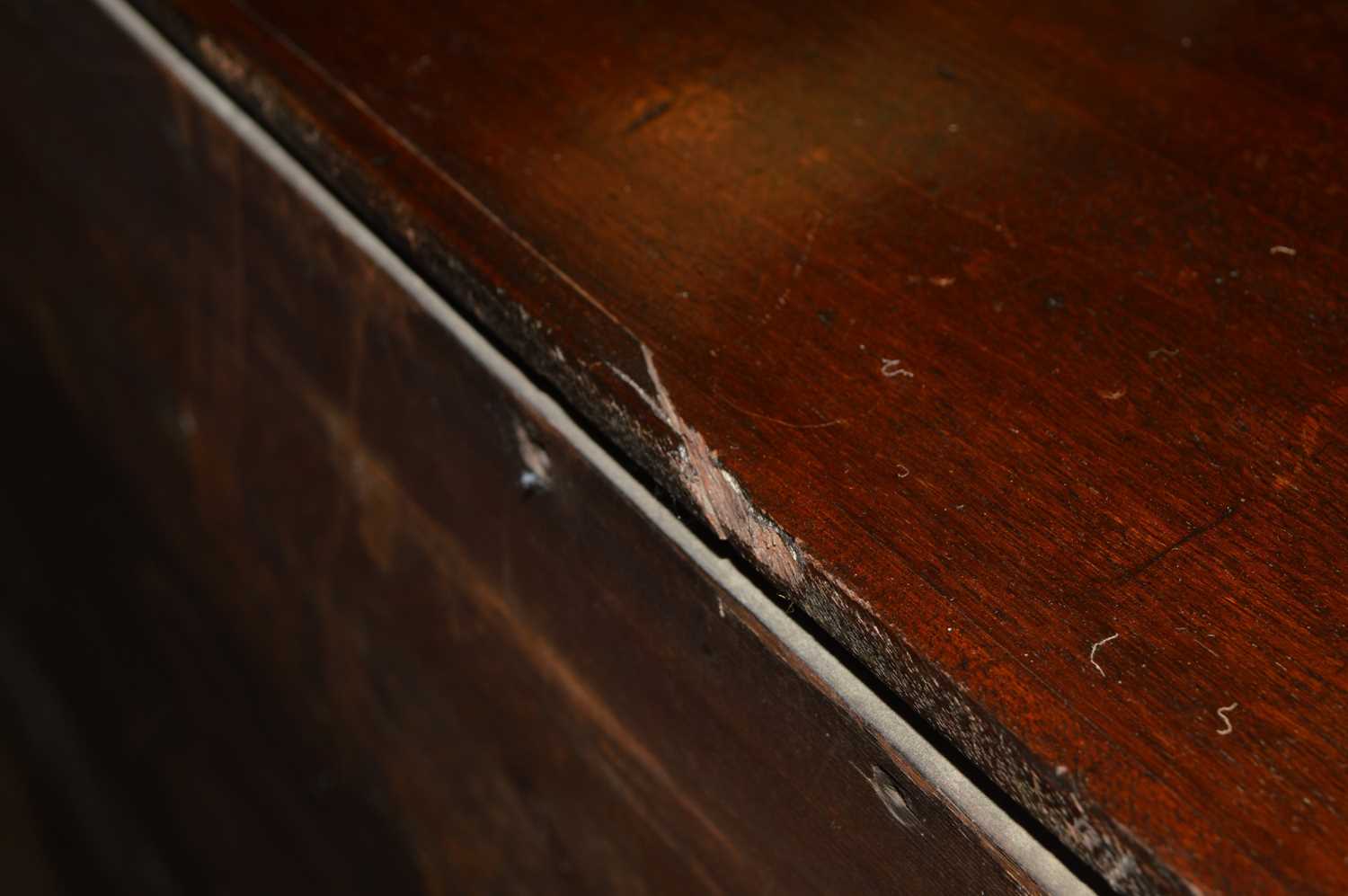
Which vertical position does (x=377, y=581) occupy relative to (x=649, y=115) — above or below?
below

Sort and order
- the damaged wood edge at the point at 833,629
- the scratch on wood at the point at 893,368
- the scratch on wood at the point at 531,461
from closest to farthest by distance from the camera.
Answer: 1. the damaged wood edge at the point at 833,629
2. the scratch on wood at the point at 893,368
3. the scratch on wood at the point at 531,461

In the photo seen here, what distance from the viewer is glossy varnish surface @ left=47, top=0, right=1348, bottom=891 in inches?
18.2

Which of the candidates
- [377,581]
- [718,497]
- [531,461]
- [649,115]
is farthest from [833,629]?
[377,581]

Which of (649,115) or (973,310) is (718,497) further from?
(649,115)

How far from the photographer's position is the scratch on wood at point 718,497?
1.75ft

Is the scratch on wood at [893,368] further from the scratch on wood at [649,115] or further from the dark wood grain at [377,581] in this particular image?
the scratch on wood at [649,115]

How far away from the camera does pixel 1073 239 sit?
64 centimetres

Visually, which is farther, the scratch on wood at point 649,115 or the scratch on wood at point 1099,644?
the scratch on wood at point 649,115

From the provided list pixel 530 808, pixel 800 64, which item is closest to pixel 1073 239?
pixel 800 64

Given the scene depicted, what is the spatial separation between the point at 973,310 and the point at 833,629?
0.57 feet

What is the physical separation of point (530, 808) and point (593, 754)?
16cm

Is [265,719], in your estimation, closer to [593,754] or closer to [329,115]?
[593,754]

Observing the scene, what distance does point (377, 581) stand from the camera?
0.98 m

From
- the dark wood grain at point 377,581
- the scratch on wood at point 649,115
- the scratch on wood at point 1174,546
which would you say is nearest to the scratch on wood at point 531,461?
the dark wood grain at point 377,581
